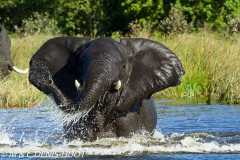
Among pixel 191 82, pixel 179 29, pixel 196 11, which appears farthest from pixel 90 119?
pixel 196 11

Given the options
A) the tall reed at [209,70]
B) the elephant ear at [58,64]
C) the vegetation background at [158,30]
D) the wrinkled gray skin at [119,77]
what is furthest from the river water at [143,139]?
the vegetation background at [158,30]

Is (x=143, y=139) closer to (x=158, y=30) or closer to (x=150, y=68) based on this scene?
(x=150, y=68)

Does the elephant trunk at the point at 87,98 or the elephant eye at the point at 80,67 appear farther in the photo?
A: the elephant eye at the point at 80,67

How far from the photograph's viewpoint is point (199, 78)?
18.2 meters

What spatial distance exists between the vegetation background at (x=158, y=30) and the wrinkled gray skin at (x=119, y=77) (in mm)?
6235

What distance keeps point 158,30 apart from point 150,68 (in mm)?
29113

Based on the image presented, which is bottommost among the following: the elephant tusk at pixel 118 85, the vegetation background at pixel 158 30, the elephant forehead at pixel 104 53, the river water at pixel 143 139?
the vegetation background at pixel 158 30

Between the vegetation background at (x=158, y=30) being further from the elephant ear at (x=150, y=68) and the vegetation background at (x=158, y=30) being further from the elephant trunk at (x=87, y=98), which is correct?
the elephant trunk at (x=87, y=98)

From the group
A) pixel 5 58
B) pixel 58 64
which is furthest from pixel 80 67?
pixel 5 58

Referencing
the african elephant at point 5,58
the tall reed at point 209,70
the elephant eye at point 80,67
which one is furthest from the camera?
the african elephant at point 5,58

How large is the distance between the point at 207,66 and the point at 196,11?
75.1 ft

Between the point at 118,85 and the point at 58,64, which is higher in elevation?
the point at 118,85

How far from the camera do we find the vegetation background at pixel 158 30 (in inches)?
677

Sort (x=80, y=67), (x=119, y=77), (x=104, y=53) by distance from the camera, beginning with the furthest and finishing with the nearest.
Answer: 1. (x=119, y=77)
2. (x=80, y=67)
3. (x=104, y=53)
